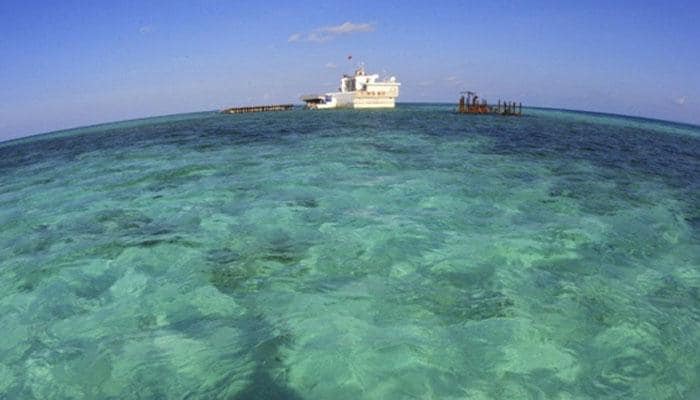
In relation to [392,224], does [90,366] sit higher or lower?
lower

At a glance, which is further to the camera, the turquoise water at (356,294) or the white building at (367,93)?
the white building at (367,93)

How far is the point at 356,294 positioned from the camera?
7066 millimetres

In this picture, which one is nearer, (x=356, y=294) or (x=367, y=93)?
(x=356, y=294)

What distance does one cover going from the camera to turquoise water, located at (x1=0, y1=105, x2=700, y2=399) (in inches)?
202

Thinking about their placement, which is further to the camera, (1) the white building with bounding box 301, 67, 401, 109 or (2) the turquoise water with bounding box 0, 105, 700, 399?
(1) the white building with bounding box 301, 67, 401, 109

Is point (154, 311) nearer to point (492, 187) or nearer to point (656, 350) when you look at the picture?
point (656, 350)

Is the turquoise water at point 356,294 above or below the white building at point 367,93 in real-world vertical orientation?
below

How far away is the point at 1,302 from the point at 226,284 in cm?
398

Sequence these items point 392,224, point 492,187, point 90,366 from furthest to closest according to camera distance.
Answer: point 492,187 → point 392,224 → point 90,366

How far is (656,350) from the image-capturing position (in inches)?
222

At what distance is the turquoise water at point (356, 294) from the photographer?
5121mm

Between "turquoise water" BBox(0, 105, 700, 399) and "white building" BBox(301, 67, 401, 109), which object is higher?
"white building" BBox(301, 67, 401, 109)

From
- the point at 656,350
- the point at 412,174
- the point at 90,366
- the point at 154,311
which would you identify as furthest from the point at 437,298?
the point at 412,174

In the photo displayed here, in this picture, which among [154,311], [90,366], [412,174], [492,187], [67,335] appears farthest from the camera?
[412,174]
